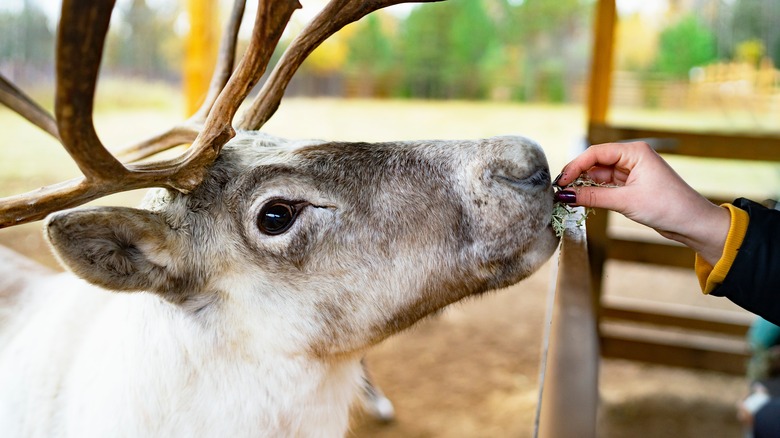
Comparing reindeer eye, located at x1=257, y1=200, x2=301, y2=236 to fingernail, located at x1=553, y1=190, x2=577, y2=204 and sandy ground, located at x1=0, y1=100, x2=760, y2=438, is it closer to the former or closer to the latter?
sandy ground, located at x1=0, y1=100, x2=760, y2=438

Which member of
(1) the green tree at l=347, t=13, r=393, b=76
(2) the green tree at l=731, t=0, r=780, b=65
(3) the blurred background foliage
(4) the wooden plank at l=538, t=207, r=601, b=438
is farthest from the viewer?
(1) the green tree at l=347, t=13, r=393, b=76

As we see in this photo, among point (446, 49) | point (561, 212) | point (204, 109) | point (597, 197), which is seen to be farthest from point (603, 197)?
point (446, 49)

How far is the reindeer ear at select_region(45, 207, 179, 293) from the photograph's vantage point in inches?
51.9

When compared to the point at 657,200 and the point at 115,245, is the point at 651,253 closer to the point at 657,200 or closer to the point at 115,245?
the point at 657,200

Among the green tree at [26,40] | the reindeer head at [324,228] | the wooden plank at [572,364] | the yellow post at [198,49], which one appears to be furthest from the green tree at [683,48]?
the wooden plank at [572,364]

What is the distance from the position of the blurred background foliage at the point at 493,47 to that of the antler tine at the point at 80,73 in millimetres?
6869

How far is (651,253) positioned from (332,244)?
11.8ft

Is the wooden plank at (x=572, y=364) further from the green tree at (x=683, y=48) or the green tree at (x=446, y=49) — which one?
the green tree at (x=446, y=49)

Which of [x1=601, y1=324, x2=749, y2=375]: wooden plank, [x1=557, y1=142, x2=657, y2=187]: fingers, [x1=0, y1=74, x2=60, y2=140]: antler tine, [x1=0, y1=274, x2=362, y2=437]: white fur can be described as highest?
[x1=0, y1=74, x2=60, y2=140]: antler tine

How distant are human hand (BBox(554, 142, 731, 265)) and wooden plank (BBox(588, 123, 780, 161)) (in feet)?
9.07

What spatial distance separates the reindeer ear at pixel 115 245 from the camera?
1.32 m

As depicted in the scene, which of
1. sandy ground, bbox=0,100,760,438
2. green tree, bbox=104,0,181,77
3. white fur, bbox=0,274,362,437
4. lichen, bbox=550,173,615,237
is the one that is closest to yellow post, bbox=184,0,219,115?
sandy ground, bbox=0,100,760,438

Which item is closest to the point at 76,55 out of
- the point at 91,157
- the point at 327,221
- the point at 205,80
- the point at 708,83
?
the point at 91,157

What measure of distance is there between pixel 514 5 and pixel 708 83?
160 inches
